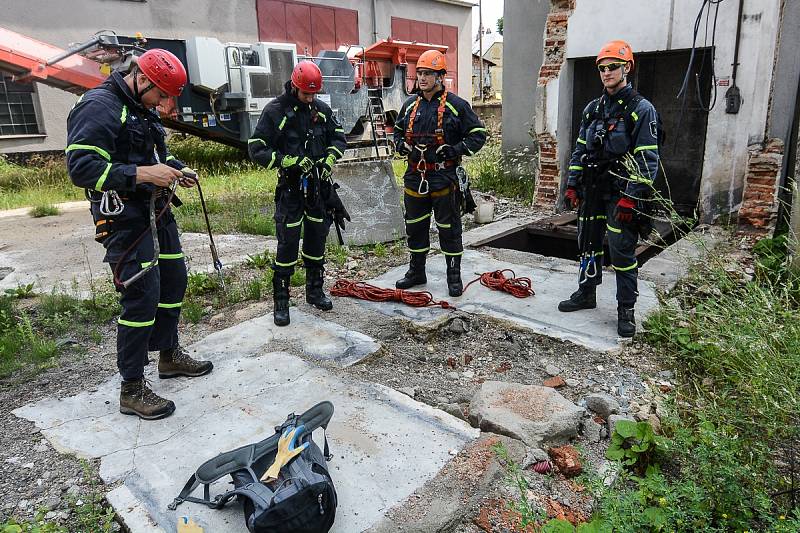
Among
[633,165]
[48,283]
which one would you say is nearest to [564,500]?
[633,165]

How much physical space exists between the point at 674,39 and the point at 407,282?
4.40 metres

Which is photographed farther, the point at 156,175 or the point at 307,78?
the point at 307,78

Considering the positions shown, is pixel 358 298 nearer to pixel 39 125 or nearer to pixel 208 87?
pixel 208 87

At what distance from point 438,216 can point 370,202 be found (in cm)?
203

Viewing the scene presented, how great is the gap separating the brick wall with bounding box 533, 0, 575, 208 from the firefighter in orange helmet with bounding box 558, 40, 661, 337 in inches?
144

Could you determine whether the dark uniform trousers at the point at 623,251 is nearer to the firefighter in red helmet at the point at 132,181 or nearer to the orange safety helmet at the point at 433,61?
the orange safety helmet at the point at 433,61

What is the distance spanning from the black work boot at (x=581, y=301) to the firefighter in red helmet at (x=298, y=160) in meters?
2.11

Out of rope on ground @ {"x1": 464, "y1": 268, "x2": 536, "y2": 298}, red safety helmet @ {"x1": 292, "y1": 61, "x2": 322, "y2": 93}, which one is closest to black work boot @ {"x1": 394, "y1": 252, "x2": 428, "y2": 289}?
rope on ground @ {"x1": 464, "y1": 268, "x2": 536, "y2": 298}

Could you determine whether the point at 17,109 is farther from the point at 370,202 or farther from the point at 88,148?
the point at 88,148

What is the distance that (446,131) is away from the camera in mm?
4906

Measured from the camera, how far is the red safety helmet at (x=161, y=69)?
299 cm

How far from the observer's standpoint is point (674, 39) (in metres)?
6.59

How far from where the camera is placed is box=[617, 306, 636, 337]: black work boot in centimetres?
416

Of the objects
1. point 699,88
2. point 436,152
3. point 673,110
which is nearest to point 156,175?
point 436,152
